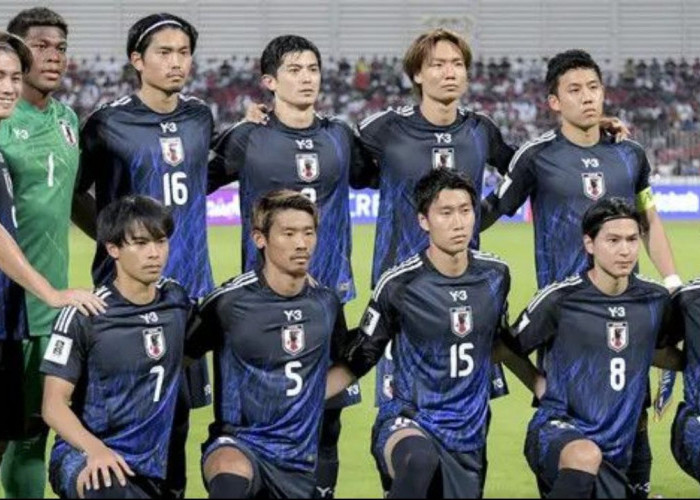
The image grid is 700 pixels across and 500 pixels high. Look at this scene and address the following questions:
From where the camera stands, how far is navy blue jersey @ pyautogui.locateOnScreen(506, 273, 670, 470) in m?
5.01

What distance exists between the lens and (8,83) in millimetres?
5016

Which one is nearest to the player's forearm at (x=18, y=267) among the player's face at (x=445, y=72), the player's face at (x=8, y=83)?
the player's face at (x=8, y=83)

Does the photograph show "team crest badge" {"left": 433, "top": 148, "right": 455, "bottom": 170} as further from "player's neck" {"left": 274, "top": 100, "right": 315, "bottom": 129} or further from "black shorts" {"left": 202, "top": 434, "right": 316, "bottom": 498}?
"black shorts" {"left": 202, "top": 434, "right": 316, "bottom": 498}

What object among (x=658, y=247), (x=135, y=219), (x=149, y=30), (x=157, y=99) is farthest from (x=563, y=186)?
(x=135, y=219)

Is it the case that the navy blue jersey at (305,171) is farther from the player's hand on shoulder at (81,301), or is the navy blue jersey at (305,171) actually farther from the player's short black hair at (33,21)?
the player's hand on shoulder at (81,301)

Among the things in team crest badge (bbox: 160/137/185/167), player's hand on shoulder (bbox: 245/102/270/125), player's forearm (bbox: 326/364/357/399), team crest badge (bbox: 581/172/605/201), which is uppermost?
player's hand on shoulder (bbox: 245/102/270/125)

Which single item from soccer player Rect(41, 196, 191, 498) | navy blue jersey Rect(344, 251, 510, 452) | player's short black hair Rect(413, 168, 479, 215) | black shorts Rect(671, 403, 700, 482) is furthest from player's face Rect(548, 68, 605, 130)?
soccer player Rect(41, 196, 191, 498)

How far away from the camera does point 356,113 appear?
1102 inches

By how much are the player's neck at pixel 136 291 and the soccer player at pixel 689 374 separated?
1.88 m

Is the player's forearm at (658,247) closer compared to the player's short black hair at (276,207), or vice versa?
the player's short black hair at (276,207)

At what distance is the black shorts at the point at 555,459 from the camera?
4820mm

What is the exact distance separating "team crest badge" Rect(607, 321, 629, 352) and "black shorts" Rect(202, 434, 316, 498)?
3.85 ft

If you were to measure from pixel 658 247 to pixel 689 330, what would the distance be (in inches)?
31.9

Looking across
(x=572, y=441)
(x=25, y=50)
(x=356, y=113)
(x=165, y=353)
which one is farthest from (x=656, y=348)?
(x=356, y=113)
